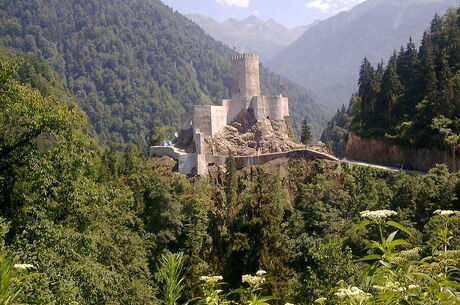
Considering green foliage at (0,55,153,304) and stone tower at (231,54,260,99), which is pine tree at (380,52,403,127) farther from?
green foliage at (0,55,153,304)

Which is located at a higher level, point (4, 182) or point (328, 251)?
point (4, 182)

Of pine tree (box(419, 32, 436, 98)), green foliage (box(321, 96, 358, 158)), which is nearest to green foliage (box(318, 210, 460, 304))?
pine tree (box(419, 32, 436, 98))

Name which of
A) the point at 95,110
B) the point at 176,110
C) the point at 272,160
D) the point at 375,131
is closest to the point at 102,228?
the point at 272,160

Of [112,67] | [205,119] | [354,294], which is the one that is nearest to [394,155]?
[205,119]

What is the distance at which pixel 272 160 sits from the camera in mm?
43781

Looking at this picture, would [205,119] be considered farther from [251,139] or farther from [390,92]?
[390,92]

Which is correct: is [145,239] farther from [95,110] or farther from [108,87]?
[108,87]

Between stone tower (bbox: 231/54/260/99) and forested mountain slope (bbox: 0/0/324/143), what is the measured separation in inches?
3360

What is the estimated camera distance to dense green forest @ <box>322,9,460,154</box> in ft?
122

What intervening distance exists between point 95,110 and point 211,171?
10891cm

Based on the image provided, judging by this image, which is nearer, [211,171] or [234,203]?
[234,203]

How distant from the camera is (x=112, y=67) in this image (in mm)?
168375

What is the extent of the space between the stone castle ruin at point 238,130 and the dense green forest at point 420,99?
9.26 m

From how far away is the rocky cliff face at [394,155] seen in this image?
37000 millimetres
